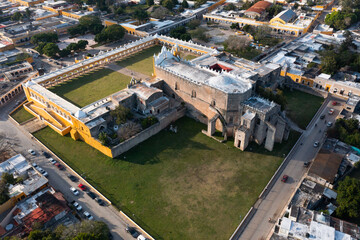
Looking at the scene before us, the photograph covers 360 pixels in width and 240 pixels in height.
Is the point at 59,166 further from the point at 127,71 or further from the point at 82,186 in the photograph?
the point at 127,71

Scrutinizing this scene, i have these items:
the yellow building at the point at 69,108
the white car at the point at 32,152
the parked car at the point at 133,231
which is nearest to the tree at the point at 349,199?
the parked car at the point at 133,231

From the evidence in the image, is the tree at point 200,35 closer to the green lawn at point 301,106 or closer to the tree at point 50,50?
the green lawn at point 301,106

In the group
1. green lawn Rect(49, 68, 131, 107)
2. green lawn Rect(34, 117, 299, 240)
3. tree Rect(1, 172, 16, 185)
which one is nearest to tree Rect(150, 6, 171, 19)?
green lawn Rect(49, 68, 131, 107)

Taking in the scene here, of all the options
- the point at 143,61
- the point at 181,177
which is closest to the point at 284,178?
the point at 181,177

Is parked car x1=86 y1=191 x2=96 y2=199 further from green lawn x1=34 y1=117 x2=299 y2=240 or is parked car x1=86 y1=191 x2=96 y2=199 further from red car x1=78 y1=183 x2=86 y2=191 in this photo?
green lawn x1=34 y1=117 x2=299 y2=240

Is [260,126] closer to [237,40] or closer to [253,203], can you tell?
[253,203]
